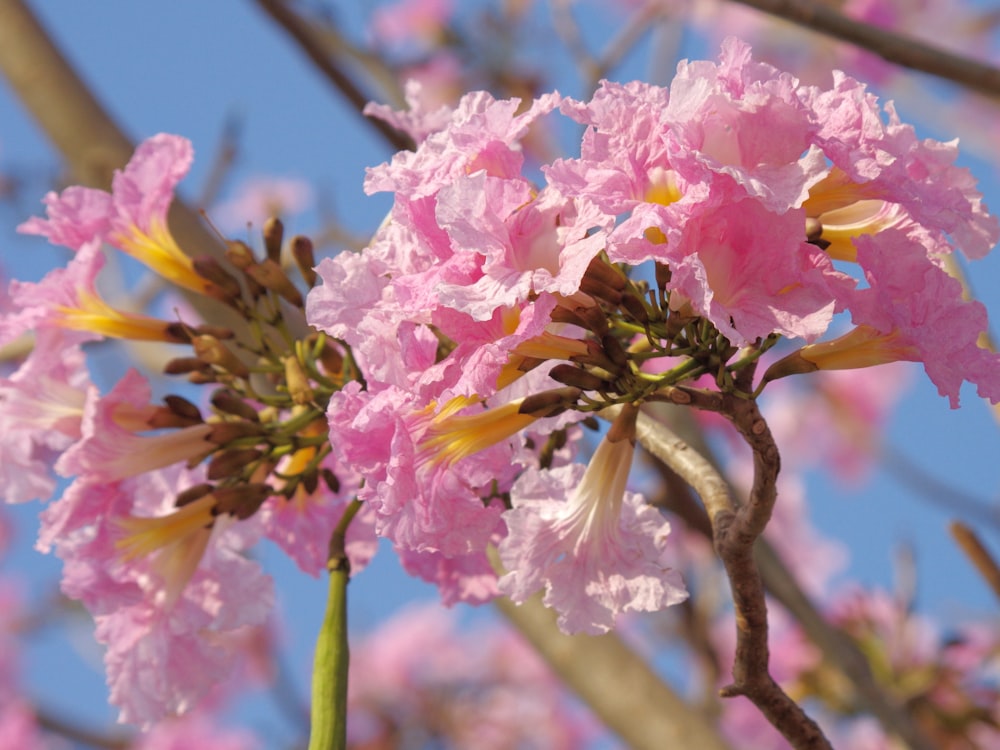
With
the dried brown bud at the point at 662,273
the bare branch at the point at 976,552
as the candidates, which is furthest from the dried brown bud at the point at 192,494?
the bare branch at the point at 976,552

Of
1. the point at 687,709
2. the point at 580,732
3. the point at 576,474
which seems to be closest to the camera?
the point at 576,474

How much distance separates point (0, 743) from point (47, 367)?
144 inches

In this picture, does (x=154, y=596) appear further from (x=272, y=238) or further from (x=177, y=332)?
(x=272, y=238)

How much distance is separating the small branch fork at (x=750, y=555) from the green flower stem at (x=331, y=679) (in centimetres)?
35

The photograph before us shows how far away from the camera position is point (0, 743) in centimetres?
440

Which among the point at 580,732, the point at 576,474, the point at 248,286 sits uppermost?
the point at 580,732

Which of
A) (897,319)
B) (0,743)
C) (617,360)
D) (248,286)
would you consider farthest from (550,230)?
(0,743)

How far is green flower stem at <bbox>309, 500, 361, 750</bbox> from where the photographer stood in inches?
42.3

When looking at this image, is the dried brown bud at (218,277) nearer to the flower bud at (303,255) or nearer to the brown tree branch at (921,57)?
the flower bud at (303,255)

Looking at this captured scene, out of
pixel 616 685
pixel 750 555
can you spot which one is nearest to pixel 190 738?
pixel 616 685

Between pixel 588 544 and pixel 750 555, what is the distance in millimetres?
176

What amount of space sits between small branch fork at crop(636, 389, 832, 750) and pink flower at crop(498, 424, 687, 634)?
72 millimetres

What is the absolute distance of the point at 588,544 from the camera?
1091mm

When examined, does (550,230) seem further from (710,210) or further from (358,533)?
(358,533)
